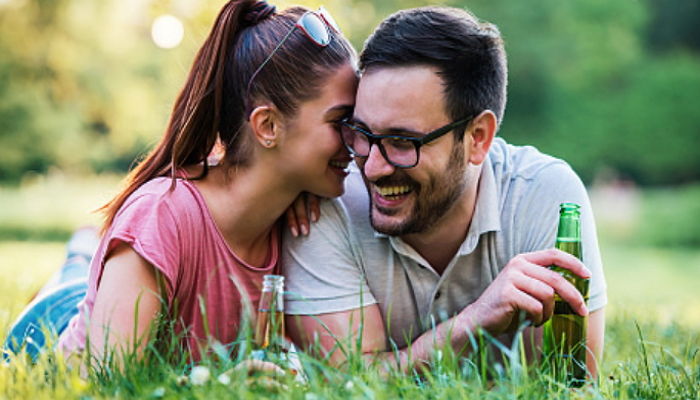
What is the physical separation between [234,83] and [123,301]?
3.38 feet

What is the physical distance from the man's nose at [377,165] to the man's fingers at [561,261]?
64cm

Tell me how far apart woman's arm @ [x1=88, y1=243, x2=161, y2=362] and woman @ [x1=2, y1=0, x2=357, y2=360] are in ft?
0.72

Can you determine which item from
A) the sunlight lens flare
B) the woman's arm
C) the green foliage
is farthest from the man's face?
the green foliage

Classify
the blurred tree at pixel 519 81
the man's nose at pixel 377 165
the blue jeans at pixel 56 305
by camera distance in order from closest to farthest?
1. the man's nose at pixel 377 165
2. the blue jeans at pixel 56 305
3. the blurred tree at pixel 519 81

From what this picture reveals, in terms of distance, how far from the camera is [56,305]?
154 inches

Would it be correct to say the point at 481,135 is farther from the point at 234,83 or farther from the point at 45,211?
the point at 45,211

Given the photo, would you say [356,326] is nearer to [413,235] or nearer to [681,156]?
[413,235]

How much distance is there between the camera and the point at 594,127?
31078mm

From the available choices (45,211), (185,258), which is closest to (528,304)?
(185,258)

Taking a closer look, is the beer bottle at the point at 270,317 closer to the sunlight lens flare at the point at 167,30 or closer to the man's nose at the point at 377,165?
the man's nose at the point at 377,165

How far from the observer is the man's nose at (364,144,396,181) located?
9.93 ft

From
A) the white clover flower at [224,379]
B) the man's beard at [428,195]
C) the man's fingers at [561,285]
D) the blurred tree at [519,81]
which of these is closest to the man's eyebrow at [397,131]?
the man's beard at [428,195]

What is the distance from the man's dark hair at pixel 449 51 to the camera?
3.10m

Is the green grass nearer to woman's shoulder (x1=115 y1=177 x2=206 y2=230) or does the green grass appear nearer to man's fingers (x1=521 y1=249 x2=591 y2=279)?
woman's shoulder (x1=115 y1=177 x2=206 y2=230)
